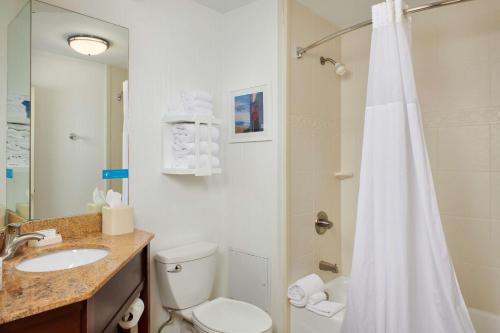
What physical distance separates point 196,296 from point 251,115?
1190mm

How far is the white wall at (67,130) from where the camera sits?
4.89 ft

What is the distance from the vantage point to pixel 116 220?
1.58 meters

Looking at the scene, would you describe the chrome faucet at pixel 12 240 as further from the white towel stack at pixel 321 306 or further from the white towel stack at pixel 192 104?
the white towel stack at pixel 321 306

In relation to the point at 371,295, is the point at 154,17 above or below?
above

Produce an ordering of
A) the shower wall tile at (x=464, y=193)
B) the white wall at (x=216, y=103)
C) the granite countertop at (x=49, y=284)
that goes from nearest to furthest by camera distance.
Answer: the granite countertop at (x=49, y=284)
the white wall at (x=216, y=103)
the shower wall tile at (x=464, y=193)

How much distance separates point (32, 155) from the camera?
4.79 ft

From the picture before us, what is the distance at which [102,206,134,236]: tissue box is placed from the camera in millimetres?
1575

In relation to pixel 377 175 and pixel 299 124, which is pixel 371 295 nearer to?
pixel 377 175

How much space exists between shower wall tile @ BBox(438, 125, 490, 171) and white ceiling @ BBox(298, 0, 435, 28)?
35.5 inches

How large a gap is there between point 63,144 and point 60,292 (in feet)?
3.05

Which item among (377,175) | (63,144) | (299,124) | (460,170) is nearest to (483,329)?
(460,170)

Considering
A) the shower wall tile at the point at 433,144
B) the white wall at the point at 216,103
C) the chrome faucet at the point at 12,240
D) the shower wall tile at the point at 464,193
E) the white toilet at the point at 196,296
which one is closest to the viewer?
the chrome faucet at the point at 12,240

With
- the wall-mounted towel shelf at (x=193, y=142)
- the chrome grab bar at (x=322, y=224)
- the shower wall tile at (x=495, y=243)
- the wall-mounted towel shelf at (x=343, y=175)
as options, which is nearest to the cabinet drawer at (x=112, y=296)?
the wall-mounted towel shelf at (x=193, y=142)

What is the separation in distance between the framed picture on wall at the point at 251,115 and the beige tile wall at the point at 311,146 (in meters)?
0.15
